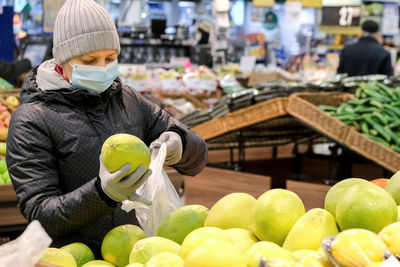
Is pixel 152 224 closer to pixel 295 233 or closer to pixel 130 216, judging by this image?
pixel 130 216

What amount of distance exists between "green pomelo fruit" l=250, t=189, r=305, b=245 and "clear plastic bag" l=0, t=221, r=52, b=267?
512 mm

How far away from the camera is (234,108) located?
472cm

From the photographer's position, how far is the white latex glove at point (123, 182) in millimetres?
1815

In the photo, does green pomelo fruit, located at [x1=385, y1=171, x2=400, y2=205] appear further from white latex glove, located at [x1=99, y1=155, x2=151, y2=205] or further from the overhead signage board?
the overhead signage board

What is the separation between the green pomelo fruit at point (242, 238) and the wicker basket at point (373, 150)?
264 cm

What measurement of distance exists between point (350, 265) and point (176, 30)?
9680mm

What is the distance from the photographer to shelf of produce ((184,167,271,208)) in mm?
4891

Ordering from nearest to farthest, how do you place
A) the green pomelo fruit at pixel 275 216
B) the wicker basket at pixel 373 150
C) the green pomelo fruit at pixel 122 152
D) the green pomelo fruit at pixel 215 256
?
the green pomelo fruit at pixel 215 256, the green pomelo fruit at pixel 275 216, the green pomelo fruit at pixel 122 152, the wicker basket at pixel 373 150

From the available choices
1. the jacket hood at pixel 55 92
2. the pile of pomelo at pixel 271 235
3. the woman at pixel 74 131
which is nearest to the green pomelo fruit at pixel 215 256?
the pile of pomelo at pixel 271 235

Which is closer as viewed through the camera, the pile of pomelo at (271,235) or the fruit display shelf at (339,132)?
the pile of pomelo at (271,235)

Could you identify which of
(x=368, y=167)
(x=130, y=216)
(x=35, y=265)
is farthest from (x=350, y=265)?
(x=368, y=167)

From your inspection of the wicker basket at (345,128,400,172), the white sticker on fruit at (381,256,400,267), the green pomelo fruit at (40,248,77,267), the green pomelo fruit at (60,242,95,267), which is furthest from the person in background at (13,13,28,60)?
the white sticker on fruit at (381,256,400,267)

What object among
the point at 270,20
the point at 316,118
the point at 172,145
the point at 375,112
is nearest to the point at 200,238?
the point at 172,145

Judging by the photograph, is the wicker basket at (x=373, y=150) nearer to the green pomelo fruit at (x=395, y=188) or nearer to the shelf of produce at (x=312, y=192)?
the shelf of produce at (x=312, y=192)
